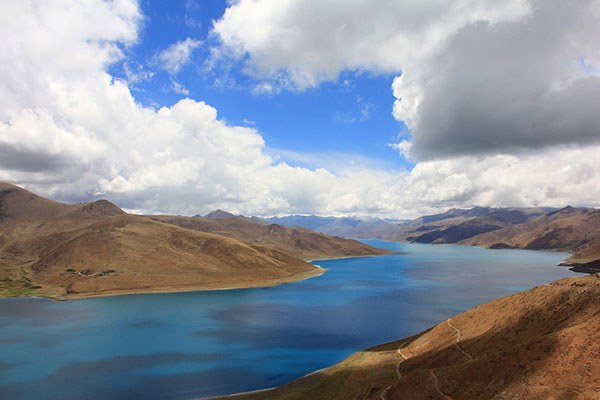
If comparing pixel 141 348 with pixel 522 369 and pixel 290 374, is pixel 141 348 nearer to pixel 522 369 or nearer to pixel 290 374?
pixel 290 374

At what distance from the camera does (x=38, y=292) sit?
166875mm

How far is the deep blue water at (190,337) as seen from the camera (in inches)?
2584

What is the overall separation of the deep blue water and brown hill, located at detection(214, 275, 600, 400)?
11314 mm

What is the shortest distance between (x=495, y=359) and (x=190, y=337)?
78.9 meters

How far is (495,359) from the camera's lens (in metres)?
47.8

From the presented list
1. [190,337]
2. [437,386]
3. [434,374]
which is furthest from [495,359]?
[190,337]

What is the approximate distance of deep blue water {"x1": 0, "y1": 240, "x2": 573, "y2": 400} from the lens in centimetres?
6562

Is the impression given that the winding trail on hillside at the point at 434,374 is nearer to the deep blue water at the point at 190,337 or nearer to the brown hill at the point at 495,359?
the brown hill at the point at 495,359

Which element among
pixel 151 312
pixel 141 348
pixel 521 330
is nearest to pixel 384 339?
pixel 521 330

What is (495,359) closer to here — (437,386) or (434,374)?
(434,374)

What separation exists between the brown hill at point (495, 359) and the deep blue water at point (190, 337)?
11.3 m

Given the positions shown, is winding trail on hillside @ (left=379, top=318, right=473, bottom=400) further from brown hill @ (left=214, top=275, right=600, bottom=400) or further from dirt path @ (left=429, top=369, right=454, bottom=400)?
brown hill @ (left=214, top=275, right=600, bottom=400)

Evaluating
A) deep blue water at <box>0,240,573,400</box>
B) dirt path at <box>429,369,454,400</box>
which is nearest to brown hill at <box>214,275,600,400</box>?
dirt path at <box>429,369,454,400</box>

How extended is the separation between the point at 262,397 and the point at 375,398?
62.2 feet
